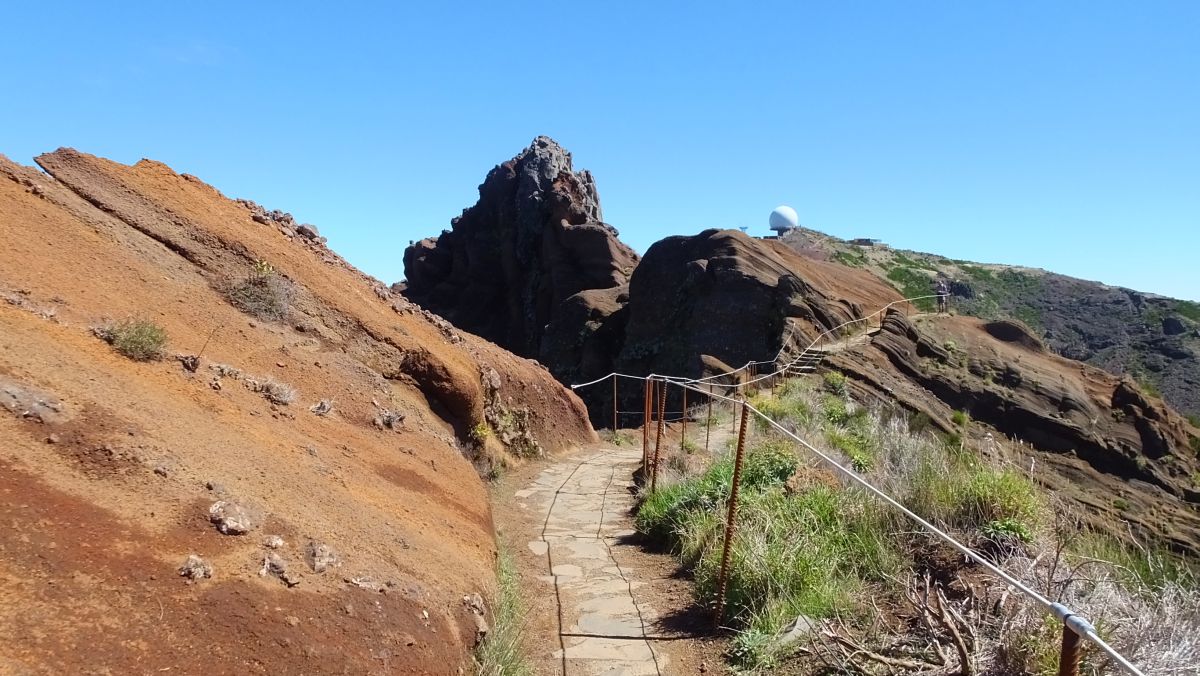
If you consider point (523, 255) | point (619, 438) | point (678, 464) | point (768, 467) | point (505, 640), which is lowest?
point (505, 640)

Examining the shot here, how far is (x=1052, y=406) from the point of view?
26312 mm

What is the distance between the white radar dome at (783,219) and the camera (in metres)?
75.0

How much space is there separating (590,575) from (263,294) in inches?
184

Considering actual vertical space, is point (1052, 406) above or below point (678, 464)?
above

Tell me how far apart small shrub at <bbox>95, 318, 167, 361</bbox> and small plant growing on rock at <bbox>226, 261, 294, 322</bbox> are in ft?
8.17

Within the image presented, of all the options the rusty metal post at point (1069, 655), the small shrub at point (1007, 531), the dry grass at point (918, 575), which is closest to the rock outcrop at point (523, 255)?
the dry grass at point (918, 575)

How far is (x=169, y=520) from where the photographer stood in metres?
4.17

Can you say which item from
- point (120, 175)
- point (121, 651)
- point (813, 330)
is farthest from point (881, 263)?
point (121, 651)

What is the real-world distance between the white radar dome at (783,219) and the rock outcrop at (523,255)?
23912mm

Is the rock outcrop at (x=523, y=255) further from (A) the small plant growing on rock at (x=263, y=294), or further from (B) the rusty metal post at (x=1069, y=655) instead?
(B) the rusty metal post at (x=1069, y=655)

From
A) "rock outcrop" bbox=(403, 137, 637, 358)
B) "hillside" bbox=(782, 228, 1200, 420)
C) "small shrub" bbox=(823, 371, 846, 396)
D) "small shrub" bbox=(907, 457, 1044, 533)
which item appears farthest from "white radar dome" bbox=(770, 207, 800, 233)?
"small shrub" bbox=(907, 457, 1044, 533)

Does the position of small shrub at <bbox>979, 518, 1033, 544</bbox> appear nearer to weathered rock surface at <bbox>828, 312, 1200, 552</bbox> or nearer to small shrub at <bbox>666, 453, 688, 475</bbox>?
small shrub at <bbox>666, 453, 688, 475</bbox>

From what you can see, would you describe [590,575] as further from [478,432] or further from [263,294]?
[263,294]

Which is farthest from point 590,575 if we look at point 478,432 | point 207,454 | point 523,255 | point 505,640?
point 523,255
